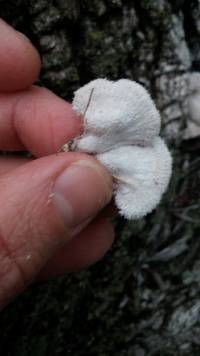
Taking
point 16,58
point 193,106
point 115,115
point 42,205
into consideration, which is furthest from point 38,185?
point 193,106

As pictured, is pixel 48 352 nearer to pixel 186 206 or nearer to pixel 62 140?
pixel 186 206

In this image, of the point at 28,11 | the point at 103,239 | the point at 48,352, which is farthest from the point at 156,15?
the point at 48,352

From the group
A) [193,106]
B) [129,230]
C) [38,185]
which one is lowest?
[129,230]

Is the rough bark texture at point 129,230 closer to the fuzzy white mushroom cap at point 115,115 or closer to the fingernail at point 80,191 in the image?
the fuzzy white mushroom cap at point 115,115

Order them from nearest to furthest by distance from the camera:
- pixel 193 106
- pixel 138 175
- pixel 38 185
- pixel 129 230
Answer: pixel 38 185 < pixel 138 175 < pixel 193 106 < pixel 129 230

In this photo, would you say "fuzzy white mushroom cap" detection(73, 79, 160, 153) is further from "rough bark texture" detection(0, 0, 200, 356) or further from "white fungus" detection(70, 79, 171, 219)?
"rough bark texture" detection(0, 0, 200, 356)

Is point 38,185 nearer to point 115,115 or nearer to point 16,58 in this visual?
point 115,115
